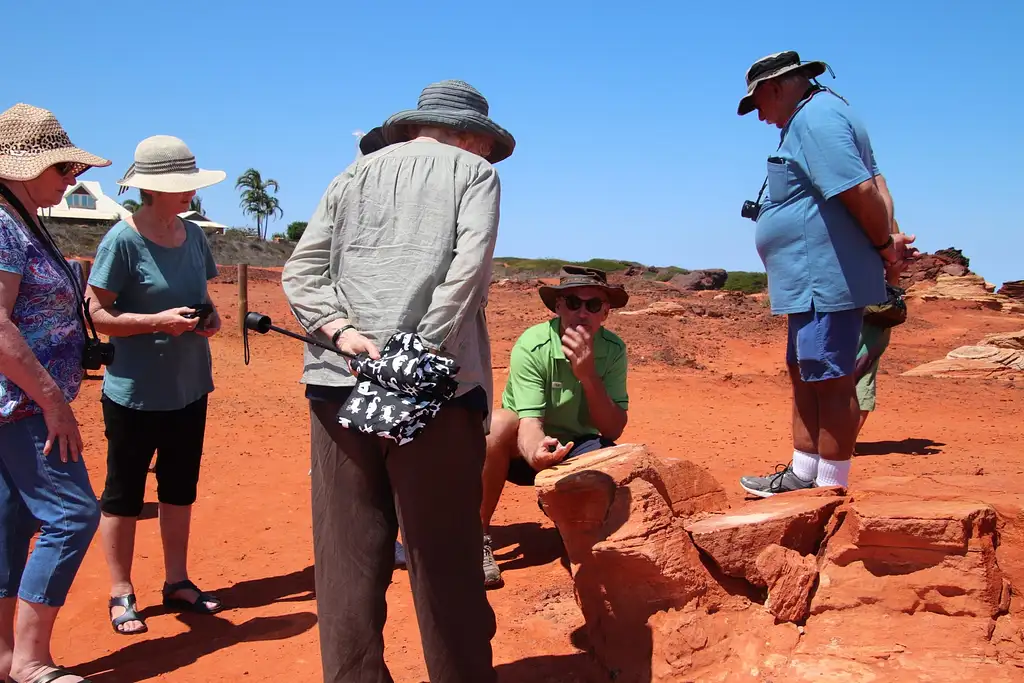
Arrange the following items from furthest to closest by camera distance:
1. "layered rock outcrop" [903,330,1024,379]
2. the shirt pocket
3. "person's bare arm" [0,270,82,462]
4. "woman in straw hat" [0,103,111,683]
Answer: "layered rock outcrop" [903,330,1024,379] → the shirt pocket → "woman in straw hat" [0,103,111,683] → "person's bare arm" [0,270,82,462]

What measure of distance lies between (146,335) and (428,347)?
1.91 m

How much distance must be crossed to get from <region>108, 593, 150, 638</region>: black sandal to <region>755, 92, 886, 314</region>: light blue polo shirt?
10.1 feet

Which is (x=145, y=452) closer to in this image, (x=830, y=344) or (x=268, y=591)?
(x=268, y=591)

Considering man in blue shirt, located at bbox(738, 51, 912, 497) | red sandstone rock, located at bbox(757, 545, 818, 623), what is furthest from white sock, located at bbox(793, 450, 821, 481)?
red sandstone rock, located at bbox(757, 545, 818, 623)

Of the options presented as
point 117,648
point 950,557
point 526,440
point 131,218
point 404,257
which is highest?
point 131,218

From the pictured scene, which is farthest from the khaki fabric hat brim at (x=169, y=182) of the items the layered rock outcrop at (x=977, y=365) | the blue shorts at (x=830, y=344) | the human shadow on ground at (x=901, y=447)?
the layered rock outcrop at (x=977, y=365)

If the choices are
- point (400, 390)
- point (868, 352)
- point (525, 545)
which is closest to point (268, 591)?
point (525, 545)

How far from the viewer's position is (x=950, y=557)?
2.86m

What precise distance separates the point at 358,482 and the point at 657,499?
4.07 feet

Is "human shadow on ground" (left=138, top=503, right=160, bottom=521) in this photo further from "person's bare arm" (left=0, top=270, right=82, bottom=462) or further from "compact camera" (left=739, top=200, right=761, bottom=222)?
"compact camera" (left=739, top=200, right=761, bottom=222)

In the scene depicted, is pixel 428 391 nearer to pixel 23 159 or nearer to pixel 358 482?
pixel 358 482

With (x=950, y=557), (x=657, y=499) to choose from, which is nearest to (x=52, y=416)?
(x=657, y=499)

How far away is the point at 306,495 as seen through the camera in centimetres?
570

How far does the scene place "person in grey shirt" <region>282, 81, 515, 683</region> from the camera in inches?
93.9
